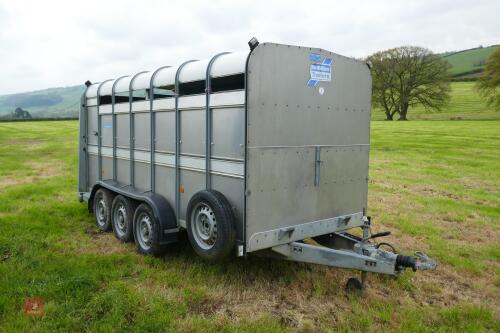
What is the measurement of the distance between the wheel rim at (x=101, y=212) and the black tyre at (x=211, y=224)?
3126 millimetres

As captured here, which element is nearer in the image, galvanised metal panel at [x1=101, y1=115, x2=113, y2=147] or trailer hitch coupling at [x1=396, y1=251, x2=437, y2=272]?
trailer hitch coupling at [x1=396, y1=251, x2=437, y2=272]

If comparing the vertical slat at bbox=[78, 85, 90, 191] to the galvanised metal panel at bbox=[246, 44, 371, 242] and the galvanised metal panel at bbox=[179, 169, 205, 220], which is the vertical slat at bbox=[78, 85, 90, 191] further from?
the galvanised metal panel at bbox=[246, 44, 371, 242]

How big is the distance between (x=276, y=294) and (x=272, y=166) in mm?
1614

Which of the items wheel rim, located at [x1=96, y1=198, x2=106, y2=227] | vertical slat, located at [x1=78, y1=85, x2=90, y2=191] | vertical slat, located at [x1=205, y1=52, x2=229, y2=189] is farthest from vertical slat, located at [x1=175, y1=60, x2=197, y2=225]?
vertical slat, located at [x1=78, y1=85, x2=90, y2=191]

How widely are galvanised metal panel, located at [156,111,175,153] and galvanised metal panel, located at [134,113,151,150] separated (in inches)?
11.4

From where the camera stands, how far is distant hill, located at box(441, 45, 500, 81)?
8449 cm

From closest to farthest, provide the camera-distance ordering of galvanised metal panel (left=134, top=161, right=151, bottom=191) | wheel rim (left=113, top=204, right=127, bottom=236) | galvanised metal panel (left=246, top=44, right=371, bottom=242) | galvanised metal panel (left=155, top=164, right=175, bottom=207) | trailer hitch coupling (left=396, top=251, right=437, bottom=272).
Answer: trailer hitch coupling (left=396, top=251, right=437, bottom=272) < galvanised metal panel (left=246, top=44, right=371, bottom=242) < galvanised metal panel (left=155, top=164, right=175, bottom=207) < galvanised metal panel (left=134, top=161, right=151, bottom=191) < wheel rim (left=113, top=204, right=127, bottom=236)

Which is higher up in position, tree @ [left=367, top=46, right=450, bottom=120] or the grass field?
tree @ [left=367, top=46, right=450, bottom=120]

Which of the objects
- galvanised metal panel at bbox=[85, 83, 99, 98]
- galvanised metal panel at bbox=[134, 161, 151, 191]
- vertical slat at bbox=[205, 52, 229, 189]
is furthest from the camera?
galvanised metal panel at bbox=[85, 83, 99, 98]

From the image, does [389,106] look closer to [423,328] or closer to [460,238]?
[460,238]

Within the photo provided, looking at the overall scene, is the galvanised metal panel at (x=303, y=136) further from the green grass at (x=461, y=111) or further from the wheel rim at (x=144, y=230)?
the green grass at (x=461, y=111)

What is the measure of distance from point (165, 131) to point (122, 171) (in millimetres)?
1764

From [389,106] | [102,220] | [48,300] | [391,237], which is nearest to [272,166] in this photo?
[48,300]

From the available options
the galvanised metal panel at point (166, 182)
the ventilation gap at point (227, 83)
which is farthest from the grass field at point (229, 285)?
the ventilation gap at point (227, 83)
